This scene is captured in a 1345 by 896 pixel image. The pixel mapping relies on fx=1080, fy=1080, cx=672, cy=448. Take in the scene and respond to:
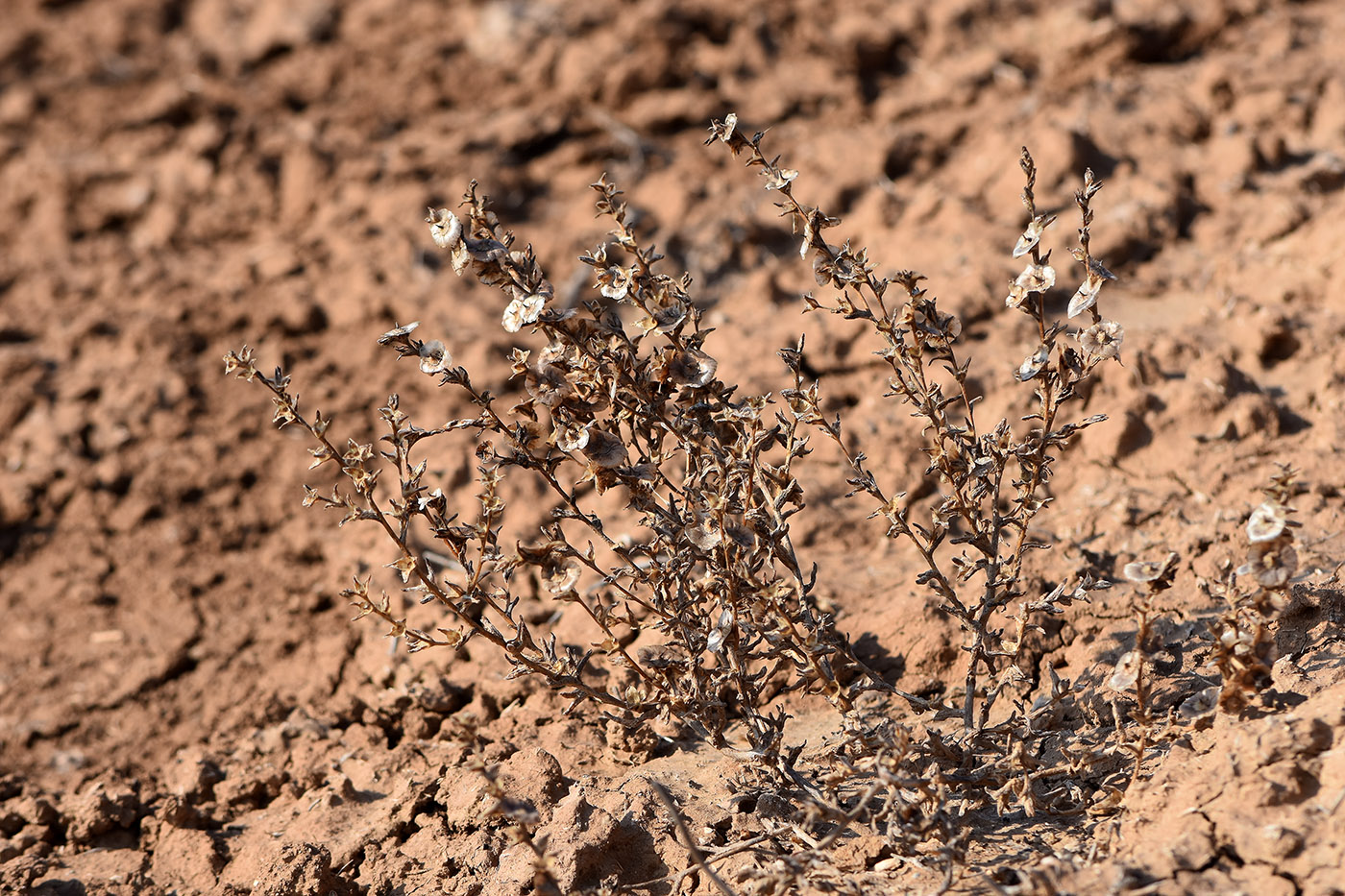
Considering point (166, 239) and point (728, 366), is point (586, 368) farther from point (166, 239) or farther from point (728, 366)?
point (166, 239)

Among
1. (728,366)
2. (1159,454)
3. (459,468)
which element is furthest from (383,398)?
(1159,454)

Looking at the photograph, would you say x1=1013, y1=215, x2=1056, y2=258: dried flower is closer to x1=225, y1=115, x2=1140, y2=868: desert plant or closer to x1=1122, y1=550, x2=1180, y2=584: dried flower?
x1=225, y1=115, x2=1140, y2=868: desert plant

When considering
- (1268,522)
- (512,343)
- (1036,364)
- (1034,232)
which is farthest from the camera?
(512,343)

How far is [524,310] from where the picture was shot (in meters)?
2.20

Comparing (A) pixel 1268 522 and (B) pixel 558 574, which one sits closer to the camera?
(A) pixel 1268 522

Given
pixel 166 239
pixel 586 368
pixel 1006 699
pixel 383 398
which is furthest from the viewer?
pixel 166 239

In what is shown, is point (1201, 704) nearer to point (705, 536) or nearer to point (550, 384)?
point (705, 536)

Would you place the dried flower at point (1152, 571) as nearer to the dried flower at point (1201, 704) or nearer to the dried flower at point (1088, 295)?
the dried flower at point (1201, 704)

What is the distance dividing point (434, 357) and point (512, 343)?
2.09m

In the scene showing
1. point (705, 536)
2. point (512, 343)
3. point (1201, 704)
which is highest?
point (512, 343)

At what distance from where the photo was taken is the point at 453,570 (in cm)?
341

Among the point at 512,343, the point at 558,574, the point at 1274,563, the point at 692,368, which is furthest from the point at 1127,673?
the point at 512,343

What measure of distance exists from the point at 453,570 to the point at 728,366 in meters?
1.23

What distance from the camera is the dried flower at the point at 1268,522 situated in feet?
6.67
